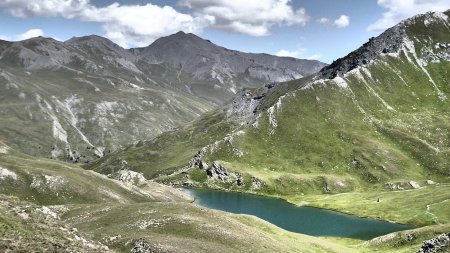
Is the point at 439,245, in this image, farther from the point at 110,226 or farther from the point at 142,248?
the point at 110,226

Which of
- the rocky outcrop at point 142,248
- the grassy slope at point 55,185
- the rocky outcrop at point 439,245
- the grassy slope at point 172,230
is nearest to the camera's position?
the rocky outcrop at point 142,248

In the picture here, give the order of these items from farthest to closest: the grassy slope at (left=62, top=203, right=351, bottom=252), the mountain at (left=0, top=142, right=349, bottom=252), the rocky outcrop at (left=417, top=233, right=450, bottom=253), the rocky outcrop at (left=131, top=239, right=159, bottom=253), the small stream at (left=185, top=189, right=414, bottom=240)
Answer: the small stream at (left=185, top=189, right=414, bottom=240) → the rocky outcrop at (left=417, top=233, right=450, bottom=253) → the grassy slope at (left=62, top=203, right=351, bottom=252) → the rocky outcrop at (left=131, top=239, right=159, bottom=253) → the mountain at (left=0, top=142, right=349, bottom=252)

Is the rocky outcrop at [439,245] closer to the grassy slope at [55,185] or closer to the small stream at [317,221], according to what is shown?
the small stream at [317,221]

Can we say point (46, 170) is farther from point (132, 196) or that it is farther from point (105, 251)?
point (105, 251)

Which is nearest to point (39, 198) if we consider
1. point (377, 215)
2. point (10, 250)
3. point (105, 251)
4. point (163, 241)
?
point (163, 241)

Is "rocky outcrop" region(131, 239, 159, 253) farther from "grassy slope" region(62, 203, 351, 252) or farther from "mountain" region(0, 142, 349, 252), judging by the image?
"grassy slope" region(62, 203, 351, 252)

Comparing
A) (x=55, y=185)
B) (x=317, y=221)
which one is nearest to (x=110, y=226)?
(x=55, y=185)

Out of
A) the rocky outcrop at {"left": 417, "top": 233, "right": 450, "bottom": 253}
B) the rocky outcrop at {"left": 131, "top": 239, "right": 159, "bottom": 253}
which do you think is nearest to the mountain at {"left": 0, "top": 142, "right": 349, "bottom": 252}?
the rocky outcrop at {"left": 131, "top": 239, "right": 159, "bottom": 253}

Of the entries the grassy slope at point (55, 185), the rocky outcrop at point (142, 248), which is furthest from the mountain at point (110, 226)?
the grassy slope at point (55, 185)

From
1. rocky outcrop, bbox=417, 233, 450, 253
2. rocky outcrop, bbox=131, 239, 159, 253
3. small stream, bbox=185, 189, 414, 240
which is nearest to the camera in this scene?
rocky outcrop, bbox=131, 239, 159, 253

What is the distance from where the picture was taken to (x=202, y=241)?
62594 millimetres

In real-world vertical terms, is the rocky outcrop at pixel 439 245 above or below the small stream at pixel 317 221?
above

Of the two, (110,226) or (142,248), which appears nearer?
(142,248)

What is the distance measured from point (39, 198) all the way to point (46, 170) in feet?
37.4
